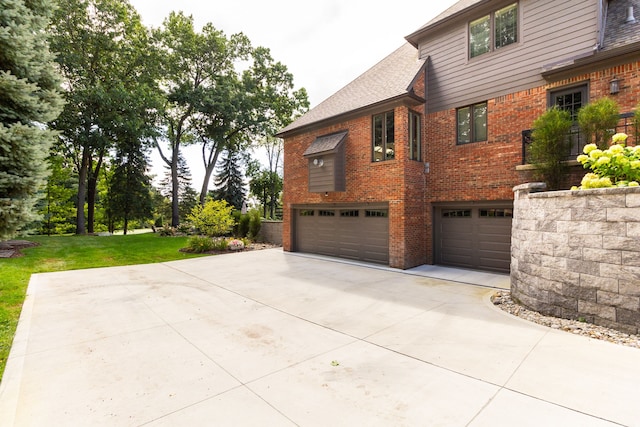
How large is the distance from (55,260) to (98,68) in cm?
1703

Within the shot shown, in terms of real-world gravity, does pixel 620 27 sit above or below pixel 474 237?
above

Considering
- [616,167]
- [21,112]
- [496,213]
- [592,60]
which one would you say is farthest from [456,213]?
[21,112]

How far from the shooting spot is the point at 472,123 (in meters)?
9.41

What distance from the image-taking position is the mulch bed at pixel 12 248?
11.7 meters

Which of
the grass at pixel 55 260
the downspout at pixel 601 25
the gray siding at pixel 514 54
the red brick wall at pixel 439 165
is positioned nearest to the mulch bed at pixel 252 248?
the grass at pixel 55 260

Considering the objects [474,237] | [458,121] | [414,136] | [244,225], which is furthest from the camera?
[244,225]

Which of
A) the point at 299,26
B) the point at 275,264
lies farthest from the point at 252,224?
the point at 299,26

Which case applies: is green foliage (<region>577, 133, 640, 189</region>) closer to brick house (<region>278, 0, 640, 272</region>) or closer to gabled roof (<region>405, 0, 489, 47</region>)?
brick house (<region>278, 0, 640, 272</region>)

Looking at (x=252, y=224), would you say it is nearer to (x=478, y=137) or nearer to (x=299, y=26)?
(x=299, y=26)

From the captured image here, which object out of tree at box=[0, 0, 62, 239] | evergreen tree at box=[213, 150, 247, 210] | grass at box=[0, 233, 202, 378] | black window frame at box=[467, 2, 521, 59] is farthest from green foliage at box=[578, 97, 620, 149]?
evergreen tree at box=[213, 150, 247, 210]

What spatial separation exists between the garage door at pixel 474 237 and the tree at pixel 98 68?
68.0 ft

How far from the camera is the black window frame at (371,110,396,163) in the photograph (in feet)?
33.1

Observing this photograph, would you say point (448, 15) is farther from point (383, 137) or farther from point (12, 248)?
point (12, 248)

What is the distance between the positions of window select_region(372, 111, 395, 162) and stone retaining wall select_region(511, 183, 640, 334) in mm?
4945
